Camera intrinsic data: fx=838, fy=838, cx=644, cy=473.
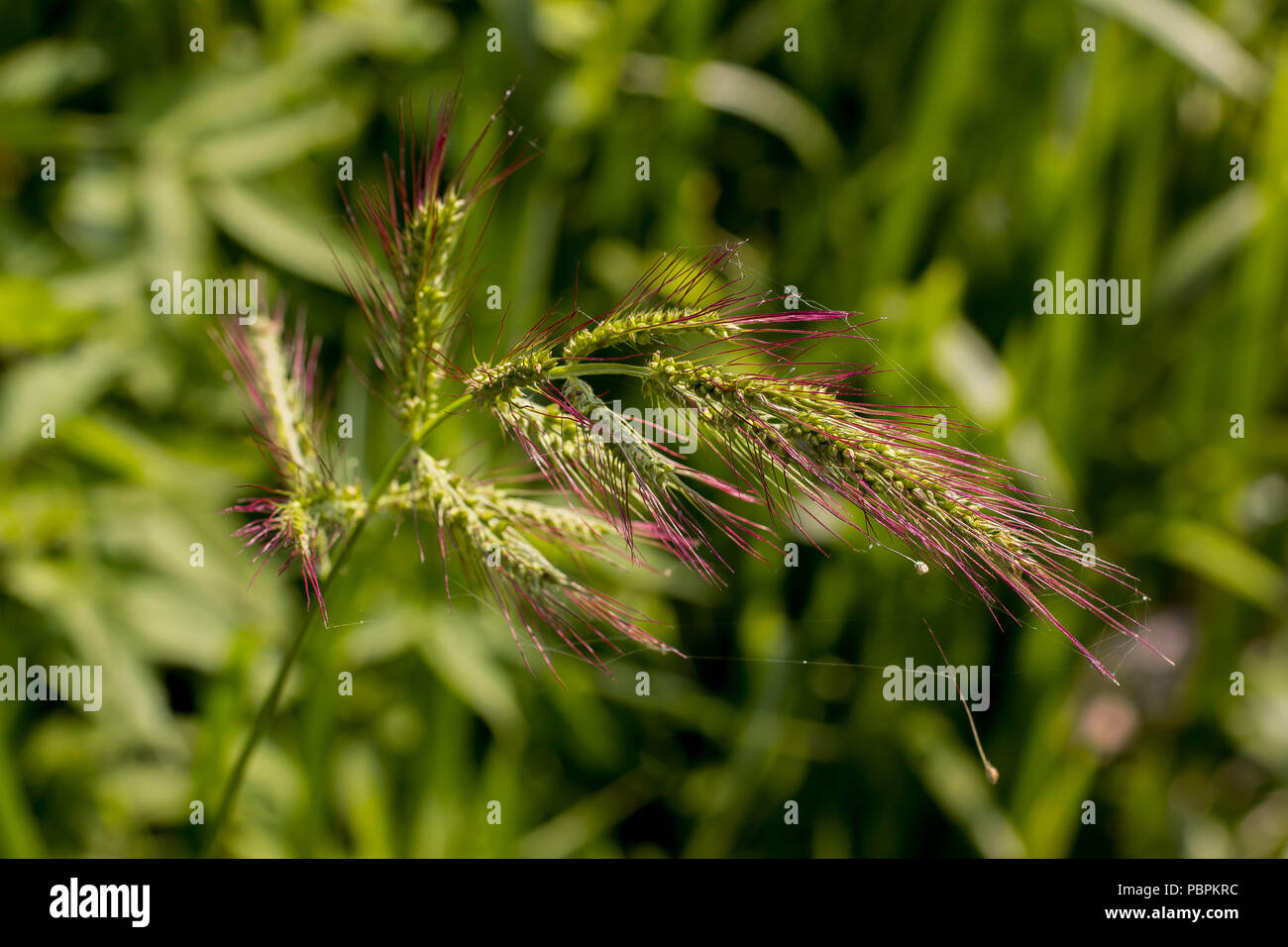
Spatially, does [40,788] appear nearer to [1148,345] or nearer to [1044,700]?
[1044,700]

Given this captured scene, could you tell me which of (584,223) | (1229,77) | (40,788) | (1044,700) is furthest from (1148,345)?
(40,788)
